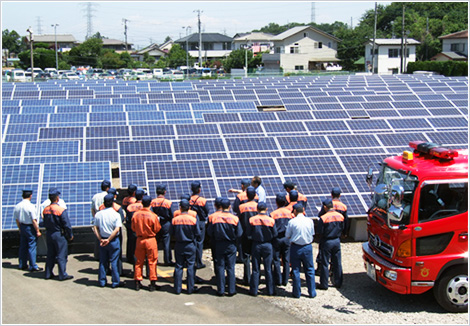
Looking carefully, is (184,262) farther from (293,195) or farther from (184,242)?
(293,195)

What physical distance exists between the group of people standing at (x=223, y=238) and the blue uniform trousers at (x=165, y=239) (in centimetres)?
71

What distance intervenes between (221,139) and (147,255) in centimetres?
652

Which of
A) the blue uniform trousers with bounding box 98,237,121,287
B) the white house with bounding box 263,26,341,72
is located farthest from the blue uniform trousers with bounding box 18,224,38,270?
the white house with bounding box 263,26,341,72

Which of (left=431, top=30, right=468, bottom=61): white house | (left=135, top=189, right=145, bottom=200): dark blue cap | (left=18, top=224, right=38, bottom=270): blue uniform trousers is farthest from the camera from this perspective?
(left=431, top=30, right=468, bottom=61): white house

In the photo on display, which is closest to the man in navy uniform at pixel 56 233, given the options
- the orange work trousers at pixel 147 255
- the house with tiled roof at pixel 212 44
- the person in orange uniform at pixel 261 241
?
the orange work trousers at pixel 147 255

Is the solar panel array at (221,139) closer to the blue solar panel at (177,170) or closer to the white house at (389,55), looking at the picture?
the blue solar panel at (177,170)

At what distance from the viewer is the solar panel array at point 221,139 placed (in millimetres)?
12906

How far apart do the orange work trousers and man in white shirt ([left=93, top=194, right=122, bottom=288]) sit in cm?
→ 41

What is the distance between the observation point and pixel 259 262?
987 centimetres

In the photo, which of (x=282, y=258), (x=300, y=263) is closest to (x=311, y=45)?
(x=282, y=258)

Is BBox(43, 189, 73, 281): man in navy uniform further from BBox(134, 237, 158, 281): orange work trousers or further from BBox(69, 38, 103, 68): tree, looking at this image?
BBox(69, 38, 103, 68): tree

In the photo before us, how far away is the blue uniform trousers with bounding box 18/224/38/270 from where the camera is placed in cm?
1076

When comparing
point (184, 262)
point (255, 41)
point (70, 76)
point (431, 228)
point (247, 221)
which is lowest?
point (184, 262)

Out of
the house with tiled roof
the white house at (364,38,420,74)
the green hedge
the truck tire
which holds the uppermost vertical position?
the house with tiled roof
